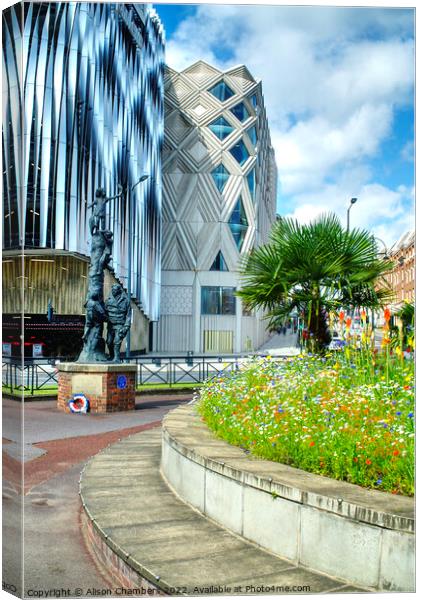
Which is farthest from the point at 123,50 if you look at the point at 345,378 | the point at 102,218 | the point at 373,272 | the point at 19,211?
the point at 19,211

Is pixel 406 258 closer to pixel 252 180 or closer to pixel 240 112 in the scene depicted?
pixel 240 112

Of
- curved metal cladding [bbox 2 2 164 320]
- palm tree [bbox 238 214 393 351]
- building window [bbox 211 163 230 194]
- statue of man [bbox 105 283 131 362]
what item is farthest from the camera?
building window [bbox 211 163 230 194]

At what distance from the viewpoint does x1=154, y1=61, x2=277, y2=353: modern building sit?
25.6m

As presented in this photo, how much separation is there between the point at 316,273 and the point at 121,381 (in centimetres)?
602

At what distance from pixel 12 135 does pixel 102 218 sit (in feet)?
30.3

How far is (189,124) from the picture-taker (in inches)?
1293

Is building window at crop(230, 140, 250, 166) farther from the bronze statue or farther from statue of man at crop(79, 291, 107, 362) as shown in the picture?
statue of man at crop(79, 291, 107, 362)

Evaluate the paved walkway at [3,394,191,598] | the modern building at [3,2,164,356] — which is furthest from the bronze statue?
the paved walkway at [3,394,191,598]

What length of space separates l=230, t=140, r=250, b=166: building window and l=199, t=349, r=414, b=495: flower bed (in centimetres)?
2712

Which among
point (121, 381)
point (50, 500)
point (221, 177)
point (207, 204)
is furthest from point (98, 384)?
A: point (221, 177)

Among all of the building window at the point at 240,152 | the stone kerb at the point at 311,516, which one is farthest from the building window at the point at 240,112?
the stone kerb at the point at 311,516

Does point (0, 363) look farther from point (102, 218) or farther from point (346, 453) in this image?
point (102, 218)

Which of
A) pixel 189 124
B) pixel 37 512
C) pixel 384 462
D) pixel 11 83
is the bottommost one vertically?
pixel 37 512

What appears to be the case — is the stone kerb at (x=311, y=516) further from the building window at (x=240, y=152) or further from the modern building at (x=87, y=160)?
the building window at (x=240, y=152)
